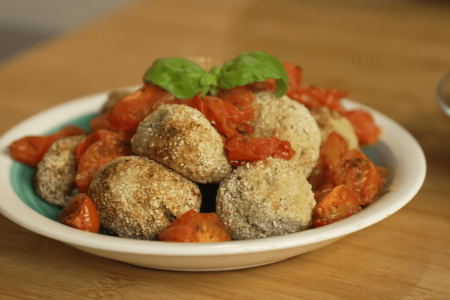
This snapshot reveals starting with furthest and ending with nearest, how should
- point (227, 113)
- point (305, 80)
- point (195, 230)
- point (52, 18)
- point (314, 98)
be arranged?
point (52, 18), point (305, 80), point (314, 98), point (227, 113), point (195, 230)

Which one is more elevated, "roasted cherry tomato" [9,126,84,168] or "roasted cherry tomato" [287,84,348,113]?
"roasted cherry tomato" [287,84,348,113]

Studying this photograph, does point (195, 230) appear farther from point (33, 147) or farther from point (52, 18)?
point (52, 18)

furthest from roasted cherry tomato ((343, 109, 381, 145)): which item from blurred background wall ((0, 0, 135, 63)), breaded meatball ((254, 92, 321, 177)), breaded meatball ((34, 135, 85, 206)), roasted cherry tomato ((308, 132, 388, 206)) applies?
blurred background wall ((0, 0, 135, 63))

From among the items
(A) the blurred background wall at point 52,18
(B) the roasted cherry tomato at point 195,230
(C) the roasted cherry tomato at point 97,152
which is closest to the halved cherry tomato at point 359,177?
(B) the roasted cherry tomato at point 195,230

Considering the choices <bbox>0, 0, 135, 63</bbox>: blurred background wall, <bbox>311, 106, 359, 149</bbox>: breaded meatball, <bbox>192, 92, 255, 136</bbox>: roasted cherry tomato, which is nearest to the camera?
<bbox>192, 92, 255, 136</bbox>: roasted cherry tomato

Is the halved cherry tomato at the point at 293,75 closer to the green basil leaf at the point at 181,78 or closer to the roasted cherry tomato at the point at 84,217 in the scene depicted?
the green basil leaf at the point at 181,78

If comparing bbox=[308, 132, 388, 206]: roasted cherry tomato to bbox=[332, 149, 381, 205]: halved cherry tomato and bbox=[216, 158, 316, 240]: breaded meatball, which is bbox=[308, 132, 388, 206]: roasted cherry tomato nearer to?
bbox=[332, 149, 381, 205]: halved cherry tomato

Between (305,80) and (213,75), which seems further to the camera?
(305,80)

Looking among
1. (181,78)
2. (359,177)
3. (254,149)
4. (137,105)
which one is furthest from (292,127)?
(137,105)
